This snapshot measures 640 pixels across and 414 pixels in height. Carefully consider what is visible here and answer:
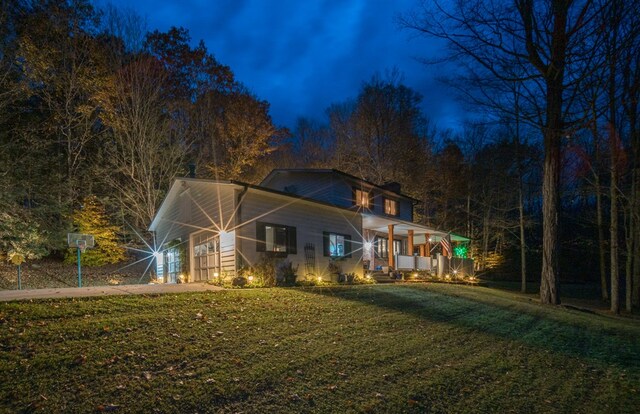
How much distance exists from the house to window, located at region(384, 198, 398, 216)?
105cm

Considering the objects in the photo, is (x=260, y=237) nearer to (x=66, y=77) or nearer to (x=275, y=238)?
(x=275, y=238)

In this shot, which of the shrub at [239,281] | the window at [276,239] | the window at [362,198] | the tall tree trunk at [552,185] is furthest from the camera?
the window at [362,198]

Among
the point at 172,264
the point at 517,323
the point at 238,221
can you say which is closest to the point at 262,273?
the point at 238,221

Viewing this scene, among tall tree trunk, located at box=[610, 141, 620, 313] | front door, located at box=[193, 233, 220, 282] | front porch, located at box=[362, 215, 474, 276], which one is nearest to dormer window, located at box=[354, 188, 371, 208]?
front porch, located at box=[362, 215, 474, 276]

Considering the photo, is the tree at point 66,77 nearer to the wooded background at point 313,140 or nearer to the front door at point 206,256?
the wooded background at point 313,140

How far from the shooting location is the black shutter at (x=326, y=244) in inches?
672

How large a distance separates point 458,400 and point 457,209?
33.2m

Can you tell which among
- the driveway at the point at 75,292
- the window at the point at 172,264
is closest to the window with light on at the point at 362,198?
the window at the point at 172,264

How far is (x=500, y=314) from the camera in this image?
34.8ft

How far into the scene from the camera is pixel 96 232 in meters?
21.2

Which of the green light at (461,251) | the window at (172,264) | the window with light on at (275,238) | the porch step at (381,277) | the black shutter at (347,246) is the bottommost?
the porch step at (381,277)

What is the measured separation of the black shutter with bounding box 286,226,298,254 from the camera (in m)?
15.1

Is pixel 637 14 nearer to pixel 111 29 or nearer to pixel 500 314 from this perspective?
pixel 500 314

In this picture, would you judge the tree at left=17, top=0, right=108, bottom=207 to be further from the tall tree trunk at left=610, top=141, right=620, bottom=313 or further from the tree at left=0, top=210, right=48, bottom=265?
the tall tree trunk at left=610, top=141, right=620, bottom=313
